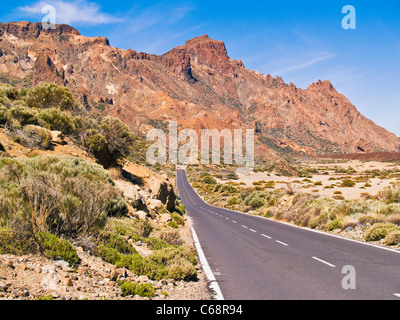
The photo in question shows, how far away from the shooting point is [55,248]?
554 centimetres

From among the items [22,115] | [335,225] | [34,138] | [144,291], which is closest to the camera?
[144,291]

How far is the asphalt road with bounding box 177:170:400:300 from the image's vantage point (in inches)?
229

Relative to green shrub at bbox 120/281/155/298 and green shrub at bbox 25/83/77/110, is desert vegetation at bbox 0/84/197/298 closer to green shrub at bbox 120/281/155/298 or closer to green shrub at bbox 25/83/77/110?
green shrub at bbox 120/281/155/298

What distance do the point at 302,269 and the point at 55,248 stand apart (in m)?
5.59

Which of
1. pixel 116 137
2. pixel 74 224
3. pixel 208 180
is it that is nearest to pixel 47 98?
pixel 116 137

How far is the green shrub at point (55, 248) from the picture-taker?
215 inches

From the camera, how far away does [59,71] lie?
19050cm

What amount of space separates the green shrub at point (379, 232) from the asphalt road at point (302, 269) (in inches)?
34.5

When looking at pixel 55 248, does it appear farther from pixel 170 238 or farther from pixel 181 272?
pixel 170 238

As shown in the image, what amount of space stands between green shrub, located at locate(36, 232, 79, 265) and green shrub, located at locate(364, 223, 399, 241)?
36.0ft

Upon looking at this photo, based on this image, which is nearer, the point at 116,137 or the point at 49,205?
the point at 49,205

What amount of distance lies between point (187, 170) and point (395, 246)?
9394cm

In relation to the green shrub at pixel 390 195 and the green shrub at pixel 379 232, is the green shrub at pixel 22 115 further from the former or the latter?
the green shrub at pixel 390 195
